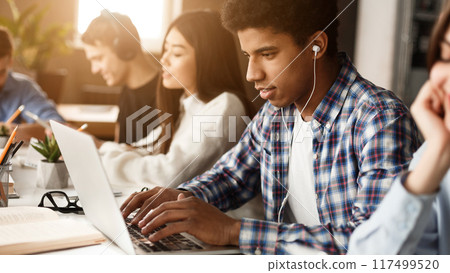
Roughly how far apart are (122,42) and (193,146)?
0.62m

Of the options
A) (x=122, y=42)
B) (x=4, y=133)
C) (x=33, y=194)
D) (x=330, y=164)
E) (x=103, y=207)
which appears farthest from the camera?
(x=122, y=42)

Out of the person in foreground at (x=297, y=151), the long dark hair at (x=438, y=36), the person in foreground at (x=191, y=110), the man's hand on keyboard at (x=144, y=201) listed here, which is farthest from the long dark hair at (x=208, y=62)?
the long dark hair at (x=438, y=36)

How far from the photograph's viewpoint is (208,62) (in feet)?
3.52

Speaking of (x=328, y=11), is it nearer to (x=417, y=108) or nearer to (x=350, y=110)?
(x=350, y=110)

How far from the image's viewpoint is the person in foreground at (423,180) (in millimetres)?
494

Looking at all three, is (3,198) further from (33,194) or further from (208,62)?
(208,62)

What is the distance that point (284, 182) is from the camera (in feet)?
2.86

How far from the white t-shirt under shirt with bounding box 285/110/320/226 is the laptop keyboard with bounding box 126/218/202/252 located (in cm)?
24

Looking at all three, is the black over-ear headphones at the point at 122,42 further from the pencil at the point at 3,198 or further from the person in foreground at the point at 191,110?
the pencil at the point at 3,198

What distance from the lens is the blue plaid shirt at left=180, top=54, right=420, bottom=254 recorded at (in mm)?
639

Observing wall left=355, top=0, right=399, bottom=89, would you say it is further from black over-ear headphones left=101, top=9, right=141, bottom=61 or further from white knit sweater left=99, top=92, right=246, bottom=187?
black over-ear headphones left=101, top=9, right=141, bottom=61

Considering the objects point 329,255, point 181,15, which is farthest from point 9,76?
point 329,255

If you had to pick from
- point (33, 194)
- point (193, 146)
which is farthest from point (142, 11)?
point (33, 194)

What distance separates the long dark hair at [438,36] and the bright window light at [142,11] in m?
0.67
